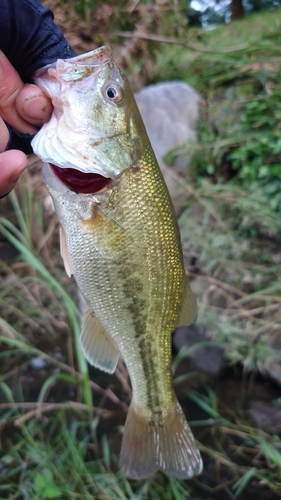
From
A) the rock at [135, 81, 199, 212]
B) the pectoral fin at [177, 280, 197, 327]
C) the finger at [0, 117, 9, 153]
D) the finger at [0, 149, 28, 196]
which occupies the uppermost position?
the finger at [0, 117, 9, 153]

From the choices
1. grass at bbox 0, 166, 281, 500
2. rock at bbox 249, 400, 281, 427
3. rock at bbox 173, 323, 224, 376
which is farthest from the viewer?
rock at bbox 173, 323, 224, 376

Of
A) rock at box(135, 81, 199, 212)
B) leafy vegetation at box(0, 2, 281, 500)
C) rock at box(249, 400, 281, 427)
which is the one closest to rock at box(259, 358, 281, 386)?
leafy vegetation at box(0, 2, 281, 500)

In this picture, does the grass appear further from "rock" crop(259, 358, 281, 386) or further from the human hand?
the human hand

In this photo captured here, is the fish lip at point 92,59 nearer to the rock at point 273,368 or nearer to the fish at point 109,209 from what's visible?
the fish at point 109,209

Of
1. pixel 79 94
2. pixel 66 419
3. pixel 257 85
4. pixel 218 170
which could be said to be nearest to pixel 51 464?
pixel 66 419

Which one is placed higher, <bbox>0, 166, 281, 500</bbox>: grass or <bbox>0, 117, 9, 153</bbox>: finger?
<bbox>0, 117, 9, 153</bbox>: finger

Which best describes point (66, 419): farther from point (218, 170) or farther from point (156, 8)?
point (156, 8)

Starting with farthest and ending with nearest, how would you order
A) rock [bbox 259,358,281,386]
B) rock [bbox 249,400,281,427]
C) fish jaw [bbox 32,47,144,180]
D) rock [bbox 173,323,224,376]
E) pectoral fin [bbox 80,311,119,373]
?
rock [bbox 173,323,224,376], rock [bbox 259,358,281,386], rock [bbox 249,400,281,427], pectoral fin [bbox 80,311,119,373], fish jaw [bbox 32,47,144,180]

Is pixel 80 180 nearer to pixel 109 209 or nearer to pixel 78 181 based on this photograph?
pixel 78 181
